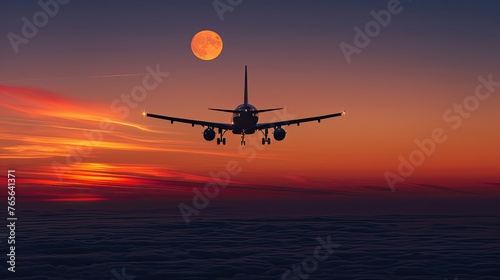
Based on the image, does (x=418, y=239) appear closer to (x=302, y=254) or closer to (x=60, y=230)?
(x=302, y=254)

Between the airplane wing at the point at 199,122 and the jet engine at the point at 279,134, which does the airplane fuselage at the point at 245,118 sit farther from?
the jet engine at the point at 279,134

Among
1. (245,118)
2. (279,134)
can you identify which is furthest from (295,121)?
(245,118)

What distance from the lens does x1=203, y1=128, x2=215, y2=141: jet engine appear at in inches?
3605

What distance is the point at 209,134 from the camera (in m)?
91.6

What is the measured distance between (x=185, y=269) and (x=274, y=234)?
5462cm

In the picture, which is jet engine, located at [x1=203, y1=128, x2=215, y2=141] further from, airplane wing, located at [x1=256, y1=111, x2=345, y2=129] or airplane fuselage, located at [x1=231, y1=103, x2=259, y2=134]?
airplane wing, located at [x1=256, y1=111, x2=345, y2=129]

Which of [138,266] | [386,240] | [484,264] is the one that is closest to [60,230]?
[138,266]

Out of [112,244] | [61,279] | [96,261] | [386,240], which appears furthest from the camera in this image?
[386,240]

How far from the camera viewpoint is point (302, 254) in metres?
87.4

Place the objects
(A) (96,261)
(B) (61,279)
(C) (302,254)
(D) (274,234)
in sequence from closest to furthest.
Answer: (B) (61,279) < (A) (96,261) < (C) (302,254) < (D) (274,234)

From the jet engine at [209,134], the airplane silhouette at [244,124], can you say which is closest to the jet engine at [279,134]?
the airplane silhouette at [244,124]

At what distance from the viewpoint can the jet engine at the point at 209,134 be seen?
300 feet

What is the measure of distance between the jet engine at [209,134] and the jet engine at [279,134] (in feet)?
35.7

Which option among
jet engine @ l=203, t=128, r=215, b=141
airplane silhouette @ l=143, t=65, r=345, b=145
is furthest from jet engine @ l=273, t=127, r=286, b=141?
jet engine @ l=203, t=128, r=215, b=141
